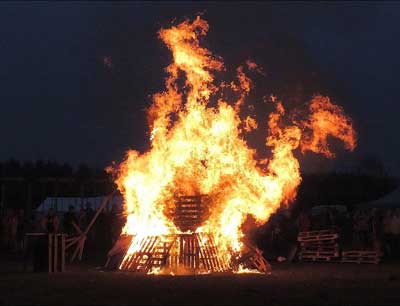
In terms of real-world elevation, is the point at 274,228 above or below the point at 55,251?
above

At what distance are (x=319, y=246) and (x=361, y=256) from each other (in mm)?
1502

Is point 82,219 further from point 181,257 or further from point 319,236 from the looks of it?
point 319,236

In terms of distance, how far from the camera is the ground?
39.6 ft

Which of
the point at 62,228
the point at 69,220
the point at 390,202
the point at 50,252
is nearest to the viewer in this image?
the point at 50,252

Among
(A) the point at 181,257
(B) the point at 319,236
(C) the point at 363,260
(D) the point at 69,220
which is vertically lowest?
(C) the point at 363,260

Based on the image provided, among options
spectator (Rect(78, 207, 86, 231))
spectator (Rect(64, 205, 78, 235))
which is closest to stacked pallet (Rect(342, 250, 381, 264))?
spectator (Rect(64, 205, 78, 235))

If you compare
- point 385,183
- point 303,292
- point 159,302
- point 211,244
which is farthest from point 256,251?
point 385,183

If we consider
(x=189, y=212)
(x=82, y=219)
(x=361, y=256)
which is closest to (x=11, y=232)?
(x=82, y=219)

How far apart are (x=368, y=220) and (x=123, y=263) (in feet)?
34.9

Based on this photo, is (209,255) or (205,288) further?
(209,255)

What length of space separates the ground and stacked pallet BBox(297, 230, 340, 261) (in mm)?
3685

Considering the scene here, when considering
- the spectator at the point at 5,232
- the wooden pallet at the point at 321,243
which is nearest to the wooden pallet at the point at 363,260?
the wooden pallet at the point at 321,243

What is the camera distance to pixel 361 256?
2208 cm

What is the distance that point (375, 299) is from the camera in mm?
12445
